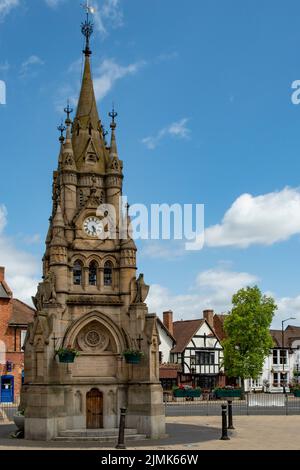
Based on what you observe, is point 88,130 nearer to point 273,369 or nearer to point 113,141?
point 113,141

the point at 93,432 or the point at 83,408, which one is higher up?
the point at 83,408

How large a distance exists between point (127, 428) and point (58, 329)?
6.17 metres

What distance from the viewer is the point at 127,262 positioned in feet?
114

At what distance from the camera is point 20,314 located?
6981 centimetres

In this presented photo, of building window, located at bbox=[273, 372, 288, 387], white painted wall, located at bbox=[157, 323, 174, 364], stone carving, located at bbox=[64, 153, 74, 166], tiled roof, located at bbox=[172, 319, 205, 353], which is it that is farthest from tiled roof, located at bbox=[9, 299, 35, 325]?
building window, located at bbox=[273, 372, 288, 387]

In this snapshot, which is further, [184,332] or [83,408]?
[184,332]

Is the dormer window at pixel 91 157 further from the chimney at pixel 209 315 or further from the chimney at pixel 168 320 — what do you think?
the chimney at pixel 209 315

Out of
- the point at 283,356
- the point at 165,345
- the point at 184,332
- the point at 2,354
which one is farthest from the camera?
the point at 283,356

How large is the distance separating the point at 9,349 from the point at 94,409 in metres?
34.6

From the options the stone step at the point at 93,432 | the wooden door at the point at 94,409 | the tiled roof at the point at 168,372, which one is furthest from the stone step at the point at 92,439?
the tiled roof at the point at 168,372

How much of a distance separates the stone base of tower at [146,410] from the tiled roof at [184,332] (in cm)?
4850

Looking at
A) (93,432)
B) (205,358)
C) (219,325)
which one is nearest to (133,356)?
(93,432)

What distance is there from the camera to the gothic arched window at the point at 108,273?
34.9 m
